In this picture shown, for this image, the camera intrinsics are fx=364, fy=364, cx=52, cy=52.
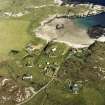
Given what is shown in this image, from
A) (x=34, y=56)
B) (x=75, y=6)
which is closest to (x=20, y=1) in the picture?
(x=75, y=6)

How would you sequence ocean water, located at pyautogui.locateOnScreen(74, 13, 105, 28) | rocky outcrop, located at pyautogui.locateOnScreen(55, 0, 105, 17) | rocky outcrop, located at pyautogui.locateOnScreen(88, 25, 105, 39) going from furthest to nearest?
rocky outcrop, located at pyautogui.locateOnScreen(55, 0, 105, 17) → ocean water, located at pyautogui.locateOnScreen(74, 13, 105, 28) → rocky outcrop, located at pyautogui.locateOnScreen(88, 25, 105, 39)

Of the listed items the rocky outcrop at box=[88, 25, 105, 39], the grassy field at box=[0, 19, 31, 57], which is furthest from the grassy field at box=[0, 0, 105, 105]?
the rocky outcrop at box=[88, 25, 105, 39]

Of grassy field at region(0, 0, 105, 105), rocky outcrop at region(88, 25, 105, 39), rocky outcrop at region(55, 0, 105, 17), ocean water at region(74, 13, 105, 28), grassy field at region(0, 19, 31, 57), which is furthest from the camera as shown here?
rocky outcrop at region(55, 0, 105, 17)

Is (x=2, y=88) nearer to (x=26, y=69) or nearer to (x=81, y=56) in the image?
(x=26, y=69)

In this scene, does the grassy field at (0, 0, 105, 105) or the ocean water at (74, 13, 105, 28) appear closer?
the grassy field at (0, 0, 105, 105)

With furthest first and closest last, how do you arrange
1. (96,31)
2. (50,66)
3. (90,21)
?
(90,21), (96,31), (50,66)

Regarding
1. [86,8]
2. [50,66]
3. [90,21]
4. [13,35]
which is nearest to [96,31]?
[90,21]

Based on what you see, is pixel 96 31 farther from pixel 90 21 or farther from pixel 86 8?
pixel 86 8

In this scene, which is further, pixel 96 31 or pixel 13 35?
pixel 13 35

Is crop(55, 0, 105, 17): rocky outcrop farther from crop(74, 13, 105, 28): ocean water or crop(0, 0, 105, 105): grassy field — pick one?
crop(0, 0, 105, 105): grassy field
